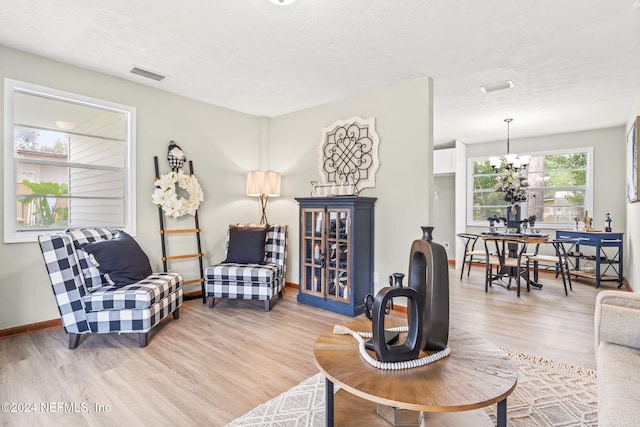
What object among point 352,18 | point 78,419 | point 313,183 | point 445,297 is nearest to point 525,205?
point 313,183

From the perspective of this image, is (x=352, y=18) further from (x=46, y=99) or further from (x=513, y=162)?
(x=513, y=162)

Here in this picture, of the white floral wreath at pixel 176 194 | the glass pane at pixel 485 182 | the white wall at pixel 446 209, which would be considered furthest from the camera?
the white wall at pixel 446 209

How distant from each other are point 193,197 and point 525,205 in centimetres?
594

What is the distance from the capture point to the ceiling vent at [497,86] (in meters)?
3.58

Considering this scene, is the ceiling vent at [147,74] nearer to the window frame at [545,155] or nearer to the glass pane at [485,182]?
the window frame at [545,155]

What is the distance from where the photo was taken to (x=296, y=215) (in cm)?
469

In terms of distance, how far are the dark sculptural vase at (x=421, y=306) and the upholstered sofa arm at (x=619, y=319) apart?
0.98m

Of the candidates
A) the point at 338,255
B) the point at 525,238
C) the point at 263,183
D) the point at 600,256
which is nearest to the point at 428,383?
the point at 338,255

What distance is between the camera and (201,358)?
251 centimetres

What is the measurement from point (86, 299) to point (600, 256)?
654 centimetres

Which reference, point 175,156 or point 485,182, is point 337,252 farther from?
point 485,182

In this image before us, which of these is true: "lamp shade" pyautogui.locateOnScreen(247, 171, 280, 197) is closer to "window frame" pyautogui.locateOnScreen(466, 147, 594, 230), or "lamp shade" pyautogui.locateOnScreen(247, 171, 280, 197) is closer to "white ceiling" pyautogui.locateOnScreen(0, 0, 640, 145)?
"white ceiling" pyautogui.locateOnScreen(0, 0, 640, 145)

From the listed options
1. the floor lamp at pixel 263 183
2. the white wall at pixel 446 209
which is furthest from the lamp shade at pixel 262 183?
the white wall at pixel 446 209

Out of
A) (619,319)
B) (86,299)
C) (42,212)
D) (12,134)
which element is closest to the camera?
(619,319)
